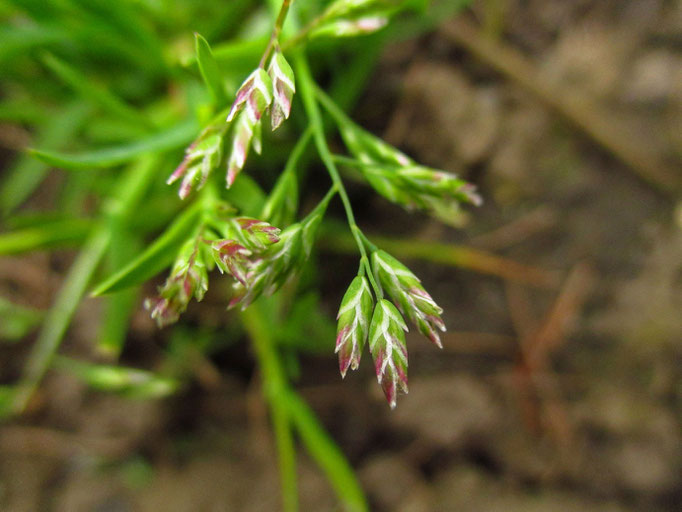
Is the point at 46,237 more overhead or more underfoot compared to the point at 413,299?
more overhead

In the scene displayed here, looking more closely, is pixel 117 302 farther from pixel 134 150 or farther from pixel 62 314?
pixel 134 150

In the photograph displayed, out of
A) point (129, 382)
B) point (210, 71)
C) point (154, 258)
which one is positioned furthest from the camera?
point (129, 382)

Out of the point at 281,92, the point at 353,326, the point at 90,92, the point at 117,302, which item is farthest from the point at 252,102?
the point at 117,302

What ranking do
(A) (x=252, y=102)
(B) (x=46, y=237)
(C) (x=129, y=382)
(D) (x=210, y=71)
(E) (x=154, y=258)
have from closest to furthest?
(A) (x=252, y=102) < (D) (x=210, y=71) < (E) (x=154, y=258) < (B) (x=46, y=237) < (C) (x=129, y=382)

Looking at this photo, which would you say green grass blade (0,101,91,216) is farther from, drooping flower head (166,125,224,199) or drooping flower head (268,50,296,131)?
drooping flower head (268,50,296,131)

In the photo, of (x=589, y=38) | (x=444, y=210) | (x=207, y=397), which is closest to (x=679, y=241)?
(x=589, y=38)

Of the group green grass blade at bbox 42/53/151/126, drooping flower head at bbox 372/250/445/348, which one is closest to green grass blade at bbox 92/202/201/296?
green grass blade at bbox 42/53/151/126

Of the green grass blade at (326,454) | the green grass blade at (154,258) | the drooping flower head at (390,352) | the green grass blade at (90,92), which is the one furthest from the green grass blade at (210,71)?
the green grass blade at (326,454)
